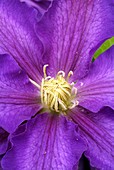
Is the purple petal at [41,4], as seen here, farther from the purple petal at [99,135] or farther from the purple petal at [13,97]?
the purple petal at [99,135]

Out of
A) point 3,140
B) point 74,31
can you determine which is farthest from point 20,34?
point 3,140

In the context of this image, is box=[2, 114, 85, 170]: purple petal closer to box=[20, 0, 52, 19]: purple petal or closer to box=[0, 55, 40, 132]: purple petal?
box=[0, 55, 40, 132]: purple petal

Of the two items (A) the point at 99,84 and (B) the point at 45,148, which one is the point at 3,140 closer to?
(B) the point at 45,148

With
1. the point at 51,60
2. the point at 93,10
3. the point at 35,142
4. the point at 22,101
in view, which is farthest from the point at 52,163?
the point at 93,10

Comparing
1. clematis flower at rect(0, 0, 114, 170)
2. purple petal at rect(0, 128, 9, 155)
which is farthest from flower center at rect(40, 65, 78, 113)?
purple petal at rect(0, 128, 9, 155)

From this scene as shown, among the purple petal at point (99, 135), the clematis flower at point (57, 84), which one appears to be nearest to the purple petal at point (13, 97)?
the clematis flower at point (57, 84)

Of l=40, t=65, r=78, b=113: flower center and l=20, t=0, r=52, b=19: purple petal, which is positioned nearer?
l=40, t=65, r=78, b=113: flower center

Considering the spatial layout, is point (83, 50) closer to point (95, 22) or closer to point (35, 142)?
point (95, 22)
